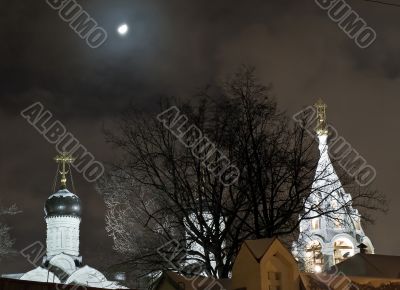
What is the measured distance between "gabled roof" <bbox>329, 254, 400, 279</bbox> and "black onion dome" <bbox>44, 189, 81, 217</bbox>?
45258mm

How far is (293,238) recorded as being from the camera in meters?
24.4

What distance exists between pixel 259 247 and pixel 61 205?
4754 cm

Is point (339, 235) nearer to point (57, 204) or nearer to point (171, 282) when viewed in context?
point (57, 204)

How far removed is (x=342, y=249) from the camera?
53.9m

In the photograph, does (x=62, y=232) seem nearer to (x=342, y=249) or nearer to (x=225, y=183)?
(x=342, y=249)

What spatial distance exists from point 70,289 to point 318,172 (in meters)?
10.6

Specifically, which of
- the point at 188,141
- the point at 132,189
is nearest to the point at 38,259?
the point at 132,189

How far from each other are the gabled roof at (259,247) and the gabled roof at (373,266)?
327 centimetres

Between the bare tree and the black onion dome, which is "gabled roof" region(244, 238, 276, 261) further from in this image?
the black onion dome

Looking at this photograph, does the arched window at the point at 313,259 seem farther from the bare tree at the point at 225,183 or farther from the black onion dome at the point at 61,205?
the black onion dome at the point at 61,205

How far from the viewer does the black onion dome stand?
59594 mm

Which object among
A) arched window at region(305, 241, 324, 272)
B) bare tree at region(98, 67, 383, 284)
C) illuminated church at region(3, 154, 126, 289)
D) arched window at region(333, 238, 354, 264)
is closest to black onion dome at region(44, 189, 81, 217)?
illuminated church at region(3, 154, 126, 289)

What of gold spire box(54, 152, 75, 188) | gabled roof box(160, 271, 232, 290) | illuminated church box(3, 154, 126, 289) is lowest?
gabled roof box(160, 271, 232, 290)

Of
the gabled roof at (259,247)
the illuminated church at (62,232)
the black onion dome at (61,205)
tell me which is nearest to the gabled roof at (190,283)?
the gabled roof at (259,247)
